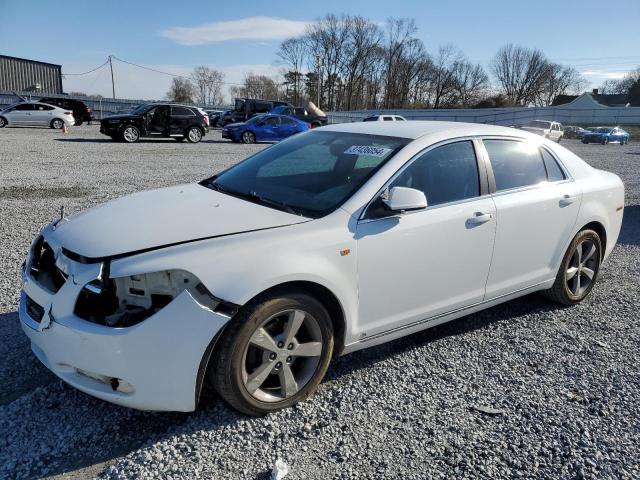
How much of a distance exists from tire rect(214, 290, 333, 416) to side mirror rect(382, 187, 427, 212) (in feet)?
2.39

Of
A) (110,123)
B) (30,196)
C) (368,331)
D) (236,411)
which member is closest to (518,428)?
(368,331)

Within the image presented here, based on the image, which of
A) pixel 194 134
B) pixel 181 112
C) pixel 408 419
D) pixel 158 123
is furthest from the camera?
pixel 194 134

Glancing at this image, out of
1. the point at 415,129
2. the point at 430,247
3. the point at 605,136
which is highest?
the point at 415,129

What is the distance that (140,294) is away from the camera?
2.50 m

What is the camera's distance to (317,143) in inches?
157

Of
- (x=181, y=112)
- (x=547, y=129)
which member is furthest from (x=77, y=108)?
(x=547, y=129)

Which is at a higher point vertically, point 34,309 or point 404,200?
point 404,200

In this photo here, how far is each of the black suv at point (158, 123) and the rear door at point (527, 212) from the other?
1959 cm

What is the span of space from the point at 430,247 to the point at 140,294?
1.77 metres

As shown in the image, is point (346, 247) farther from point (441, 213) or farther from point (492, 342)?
point (492, 342)

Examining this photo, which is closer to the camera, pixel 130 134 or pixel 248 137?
pixel 130 134

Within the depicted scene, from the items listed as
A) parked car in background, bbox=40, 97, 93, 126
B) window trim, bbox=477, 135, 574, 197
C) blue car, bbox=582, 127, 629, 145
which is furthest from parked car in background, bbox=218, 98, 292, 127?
window trim, bbox=477, 135, 574, 197

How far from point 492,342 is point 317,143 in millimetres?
2017

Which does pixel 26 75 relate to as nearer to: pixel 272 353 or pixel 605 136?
pixel 605 136
